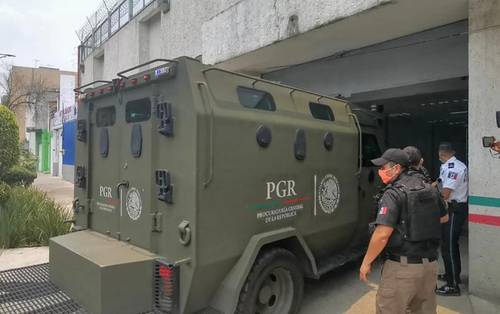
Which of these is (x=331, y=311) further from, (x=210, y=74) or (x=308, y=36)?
(x=308, y=36)

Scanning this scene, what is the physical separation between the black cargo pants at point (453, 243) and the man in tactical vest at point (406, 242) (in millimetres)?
2020

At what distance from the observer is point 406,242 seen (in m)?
3.37

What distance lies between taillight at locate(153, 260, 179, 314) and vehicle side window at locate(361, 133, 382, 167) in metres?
3.49

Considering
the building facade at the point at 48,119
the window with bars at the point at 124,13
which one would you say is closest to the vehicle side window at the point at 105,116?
the window with bars at the point at 124,13

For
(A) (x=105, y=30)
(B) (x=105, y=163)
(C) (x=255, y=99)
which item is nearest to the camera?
(C) (x=255, y=99)

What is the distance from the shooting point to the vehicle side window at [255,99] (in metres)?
4.07

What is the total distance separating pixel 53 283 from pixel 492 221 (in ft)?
15.7

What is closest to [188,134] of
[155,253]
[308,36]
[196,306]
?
[155,253]

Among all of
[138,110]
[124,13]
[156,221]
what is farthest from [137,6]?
[156,221]

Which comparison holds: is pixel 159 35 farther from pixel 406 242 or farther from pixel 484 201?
pixel 406 242

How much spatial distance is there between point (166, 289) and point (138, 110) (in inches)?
68.9

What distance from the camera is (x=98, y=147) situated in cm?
475

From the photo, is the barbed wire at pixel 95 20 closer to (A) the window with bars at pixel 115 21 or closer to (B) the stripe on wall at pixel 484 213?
(A) the window with bars at pixel 115 21

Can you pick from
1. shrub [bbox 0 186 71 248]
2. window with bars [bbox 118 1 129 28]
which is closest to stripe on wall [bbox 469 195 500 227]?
shrub [bbox 0 186 71 248]
